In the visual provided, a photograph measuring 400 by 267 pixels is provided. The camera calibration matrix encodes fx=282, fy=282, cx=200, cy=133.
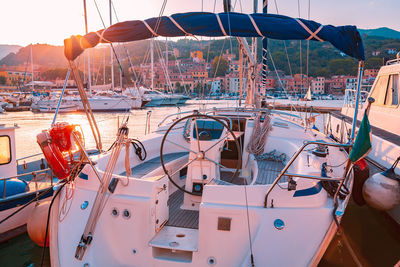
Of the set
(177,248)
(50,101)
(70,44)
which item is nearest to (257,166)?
(177,248)

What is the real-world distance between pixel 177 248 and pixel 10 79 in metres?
128

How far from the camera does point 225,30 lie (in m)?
3.37

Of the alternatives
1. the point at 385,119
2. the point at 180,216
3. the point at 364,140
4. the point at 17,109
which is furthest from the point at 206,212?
the point at 17,109

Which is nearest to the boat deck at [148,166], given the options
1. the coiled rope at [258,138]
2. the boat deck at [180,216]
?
the boat deck at [180,216]

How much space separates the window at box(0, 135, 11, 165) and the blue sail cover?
13.1 ft

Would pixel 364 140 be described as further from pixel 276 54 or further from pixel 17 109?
pixel 17 109

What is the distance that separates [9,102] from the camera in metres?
38.7

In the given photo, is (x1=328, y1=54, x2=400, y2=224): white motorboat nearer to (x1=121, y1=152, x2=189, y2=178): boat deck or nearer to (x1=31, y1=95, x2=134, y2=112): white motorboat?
(x1=121, y1=152, x2=189, y2=178): boat deck

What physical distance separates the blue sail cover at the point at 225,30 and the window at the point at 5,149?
3993mm

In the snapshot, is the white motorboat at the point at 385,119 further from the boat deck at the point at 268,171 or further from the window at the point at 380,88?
the boat deck at the point at 268,171

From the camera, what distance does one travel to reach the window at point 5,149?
19.8 feet

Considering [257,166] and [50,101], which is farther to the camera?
[50,101]

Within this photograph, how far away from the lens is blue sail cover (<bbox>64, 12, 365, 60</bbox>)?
3.12 meters

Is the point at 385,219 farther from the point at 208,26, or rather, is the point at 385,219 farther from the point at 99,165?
the point at 99,165
